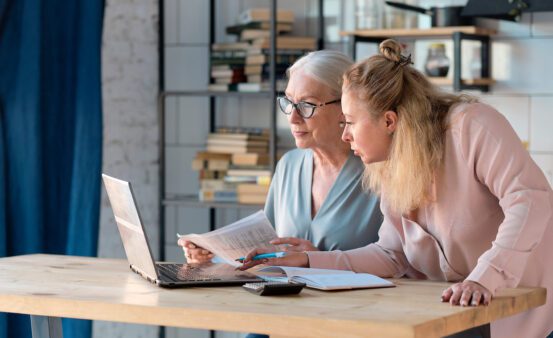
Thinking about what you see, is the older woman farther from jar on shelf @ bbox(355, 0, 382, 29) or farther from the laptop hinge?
jar on shelf @ bbox(355, 0, 382, 29)

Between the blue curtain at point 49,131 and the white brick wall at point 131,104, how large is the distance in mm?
578

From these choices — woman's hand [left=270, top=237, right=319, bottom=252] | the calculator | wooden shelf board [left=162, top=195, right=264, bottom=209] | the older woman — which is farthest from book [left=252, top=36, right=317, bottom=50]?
the calculator

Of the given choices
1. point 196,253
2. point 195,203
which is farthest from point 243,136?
point 196,253

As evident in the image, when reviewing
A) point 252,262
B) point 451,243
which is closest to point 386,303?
point 451,243

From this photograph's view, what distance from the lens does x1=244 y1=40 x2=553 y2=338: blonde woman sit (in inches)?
93.4

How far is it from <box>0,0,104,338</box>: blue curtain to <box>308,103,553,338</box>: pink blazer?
5.51ft

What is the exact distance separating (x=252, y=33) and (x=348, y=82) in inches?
75.2

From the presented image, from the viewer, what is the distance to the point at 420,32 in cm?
404

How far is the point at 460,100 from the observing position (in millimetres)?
2533

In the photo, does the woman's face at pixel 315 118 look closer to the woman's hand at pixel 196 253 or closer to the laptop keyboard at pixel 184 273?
the woman's hand at pixel 196 253

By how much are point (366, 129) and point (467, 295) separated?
524 mm

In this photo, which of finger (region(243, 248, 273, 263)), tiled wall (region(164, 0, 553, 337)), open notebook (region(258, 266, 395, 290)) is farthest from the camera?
tiled wall (region(164, 0, 553, 337))

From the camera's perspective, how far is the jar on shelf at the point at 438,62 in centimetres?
404

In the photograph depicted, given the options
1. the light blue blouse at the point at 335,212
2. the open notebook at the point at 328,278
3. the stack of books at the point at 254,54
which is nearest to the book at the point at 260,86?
the stack of books at the point at 254,54
